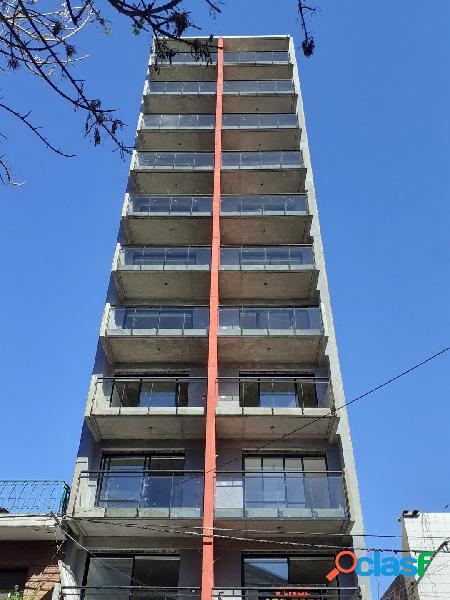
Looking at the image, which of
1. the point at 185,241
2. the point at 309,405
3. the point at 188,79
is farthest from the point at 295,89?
the point at 309,405

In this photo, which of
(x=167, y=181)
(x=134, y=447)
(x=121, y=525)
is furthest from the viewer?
(x=167, y=181)

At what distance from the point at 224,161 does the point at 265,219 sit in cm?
421

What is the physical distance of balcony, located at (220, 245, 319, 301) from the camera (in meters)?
21.7

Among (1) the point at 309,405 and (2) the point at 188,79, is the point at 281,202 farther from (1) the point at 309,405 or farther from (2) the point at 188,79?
(2) the point at 188,79

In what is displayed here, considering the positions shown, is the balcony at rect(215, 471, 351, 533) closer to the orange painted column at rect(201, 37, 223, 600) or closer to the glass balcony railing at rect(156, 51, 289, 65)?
the orange painted column at rect(201, 37, 223, 600)

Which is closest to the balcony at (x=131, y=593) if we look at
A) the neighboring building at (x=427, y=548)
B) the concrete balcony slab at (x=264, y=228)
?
the neighboring building at (x=427, y=548)

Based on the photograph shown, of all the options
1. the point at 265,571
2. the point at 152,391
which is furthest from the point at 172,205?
the point at 265,571

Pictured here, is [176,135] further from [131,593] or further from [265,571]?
[131,593]

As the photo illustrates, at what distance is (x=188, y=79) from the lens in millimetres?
32375

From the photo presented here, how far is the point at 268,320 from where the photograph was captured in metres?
20.3

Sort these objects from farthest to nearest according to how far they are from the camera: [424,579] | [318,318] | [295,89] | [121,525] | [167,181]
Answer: [295,89]
[167,181]
[424,579]
[318,318]
[121,525]

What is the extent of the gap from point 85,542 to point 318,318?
9997mm

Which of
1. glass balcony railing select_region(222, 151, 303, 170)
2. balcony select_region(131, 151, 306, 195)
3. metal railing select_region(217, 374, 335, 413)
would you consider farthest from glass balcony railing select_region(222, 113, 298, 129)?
metal railing select_region(217, 374, 335, 413)

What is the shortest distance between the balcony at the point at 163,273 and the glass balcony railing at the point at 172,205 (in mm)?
2054
